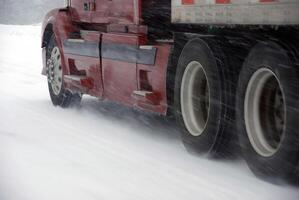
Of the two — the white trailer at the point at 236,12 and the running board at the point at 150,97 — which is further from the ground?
the white trailer at the point at 236,12

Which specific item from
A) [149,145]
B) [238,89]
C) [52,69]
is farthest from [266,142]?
[52,69]

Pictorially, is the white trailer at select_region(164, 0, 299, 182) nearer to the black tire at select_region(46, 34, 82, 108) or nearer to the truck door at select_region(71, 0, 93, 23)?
the truck door at select_region(71, 0, 93, 23)

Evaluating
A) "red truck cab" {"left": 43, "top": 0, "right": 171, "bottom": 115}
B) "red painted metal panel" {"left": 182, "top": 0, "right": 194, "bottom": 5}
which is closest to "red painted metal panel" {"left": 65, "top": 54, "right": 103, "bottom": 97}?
"red truck cab" {"left": 43, "top": 0, "right": 171, "bottom": 115}

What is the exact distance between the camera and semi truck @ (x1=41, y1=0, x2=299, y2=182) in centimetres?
433

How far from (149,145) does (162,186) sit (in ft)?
5.62

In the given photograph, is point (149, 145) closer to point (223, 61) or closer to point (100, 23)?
point (223, 61)

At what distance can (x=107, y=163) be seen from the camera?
5.31 meters

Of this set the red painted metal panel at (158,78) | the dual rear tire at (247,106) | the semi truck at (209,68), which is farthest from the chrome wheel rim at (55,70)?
the dual rear tire at (247,106)

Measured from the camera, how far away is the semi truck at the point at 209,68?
4332 mm

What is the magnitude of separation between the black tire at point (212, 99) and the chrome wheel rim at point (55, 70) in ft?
12.0

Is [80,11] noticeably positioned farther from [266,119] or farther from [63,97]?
[266,119]

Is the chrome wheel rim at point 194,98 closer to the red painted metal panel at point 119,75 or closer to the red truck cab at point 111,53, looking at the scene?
the red truck cab at point 111,53

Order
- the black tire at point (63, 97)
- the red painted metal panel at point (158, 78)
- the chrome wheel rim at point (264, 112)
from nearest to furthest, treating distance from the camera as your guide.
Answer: the chrome wheel rim at point (264, 112) → the red painted metal panel at point (158, 78) → the black tire at point (63, 97)

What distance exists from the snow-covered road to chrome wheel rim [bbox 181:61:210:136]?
0.30 m
